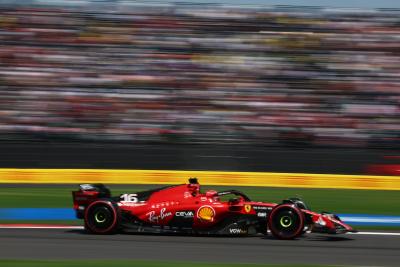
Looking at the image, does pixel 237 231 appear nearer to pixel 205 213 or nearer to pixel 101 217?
pixel 205 213

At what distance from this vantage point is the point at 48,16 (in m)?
20.3

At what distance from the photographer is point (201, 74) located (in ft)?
62.0

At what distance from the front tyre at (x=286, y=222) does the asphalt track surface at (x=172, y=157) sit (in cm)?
697

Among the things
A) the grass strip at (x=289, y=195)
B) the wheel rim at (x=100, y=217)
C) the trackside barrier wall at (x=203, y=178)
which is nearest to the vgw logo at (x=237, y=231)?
the wheel rim at (x=100, y=217)

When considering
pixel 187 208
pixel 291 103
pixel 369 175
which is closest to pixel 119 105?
pixel 291 103

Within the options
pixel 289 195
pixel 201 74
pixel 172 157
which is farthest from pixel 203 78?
pixel 289 195

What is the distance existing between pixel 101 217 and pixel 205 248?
158 cm

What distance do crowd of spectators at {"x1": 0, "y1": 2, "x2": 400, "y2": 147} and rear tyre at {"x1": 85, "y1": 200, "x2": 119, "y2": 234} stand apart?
26.0ft

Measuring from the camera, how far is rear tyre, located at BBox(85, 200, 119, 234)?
909 cm

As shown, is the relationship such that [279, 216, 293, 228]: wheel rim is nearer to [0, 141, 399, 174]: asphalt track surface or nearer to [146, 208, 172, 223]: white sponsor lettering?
[146, 208, 172, 223]: white sponsor lettering

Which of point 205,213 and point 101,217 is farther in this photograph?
point 101,217

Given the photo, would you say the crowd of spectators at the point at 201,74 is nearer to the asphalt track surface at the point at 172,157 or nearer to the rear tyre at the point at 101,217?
the asphalt track surface at the point at 172,157

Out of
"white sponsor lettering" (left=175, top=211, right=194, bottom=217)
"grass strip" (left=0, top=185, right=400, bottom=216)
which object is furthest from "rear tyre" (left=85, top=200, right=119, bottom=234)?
"grass strip" (left=0, top=185, right=400, bottom=216)

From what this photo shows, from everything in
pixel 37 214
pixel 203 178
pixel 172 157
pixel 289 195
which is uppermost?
pixel 172 157
